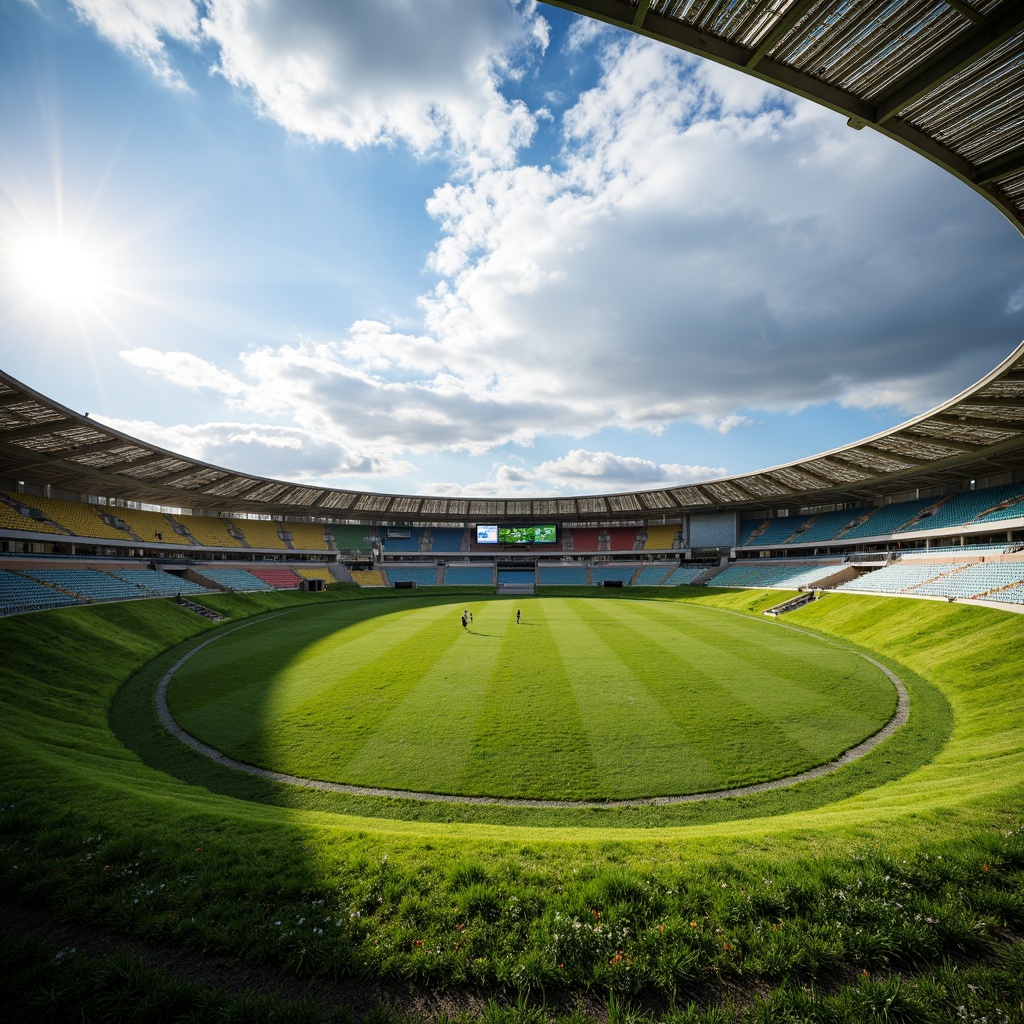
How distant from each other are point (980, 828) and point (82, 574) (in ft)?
151

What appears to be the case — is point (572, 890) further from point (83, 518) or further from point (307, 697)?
point (83, 518)

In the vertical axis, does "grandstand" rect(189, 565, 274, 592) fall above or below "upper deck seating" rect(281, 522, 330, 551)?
below

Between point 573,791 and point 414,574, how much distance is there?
63.4m

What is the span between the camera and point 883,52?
7785mm

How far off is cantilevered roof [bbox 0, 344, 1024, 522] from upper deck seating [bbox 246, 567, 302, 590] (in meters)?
9.02

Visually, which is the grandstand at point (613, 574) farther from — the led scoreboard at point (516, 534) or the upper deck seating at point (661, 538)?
the led scoreboard at point (516, 534)

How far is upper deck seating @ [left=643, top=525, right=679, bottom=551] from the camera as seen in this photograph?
71119 mm

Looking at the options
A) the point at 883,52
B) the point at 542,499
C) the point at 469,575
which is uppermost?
the point at 883,52

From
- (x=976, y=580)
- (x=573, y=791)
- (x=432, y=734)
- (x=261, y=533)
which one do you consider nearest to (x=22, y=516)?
(x=261, y=533)

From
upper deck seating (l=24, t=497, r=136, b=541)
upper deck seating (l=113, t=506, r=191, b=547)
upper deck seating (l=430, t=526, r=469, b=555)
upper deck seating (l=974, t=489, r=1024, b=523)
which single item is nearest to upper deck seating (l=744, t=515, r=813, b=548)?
upper deck seating (l=974, t=489, r=1024, b=523)

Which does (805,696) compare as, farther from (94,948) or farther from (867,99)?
(94,948)

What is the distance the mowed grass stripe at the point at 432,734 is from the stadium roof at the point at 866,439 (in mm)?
14392

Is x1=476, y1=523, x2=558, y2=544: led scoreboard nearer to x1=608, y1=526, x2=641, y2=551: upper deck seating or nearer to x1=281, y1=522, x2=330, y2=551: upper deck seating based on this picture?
x1=608, y1=526, x2=641, y2=551: upper deck seating

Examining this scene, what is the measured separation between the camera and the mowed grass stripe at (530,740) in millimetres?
10391
